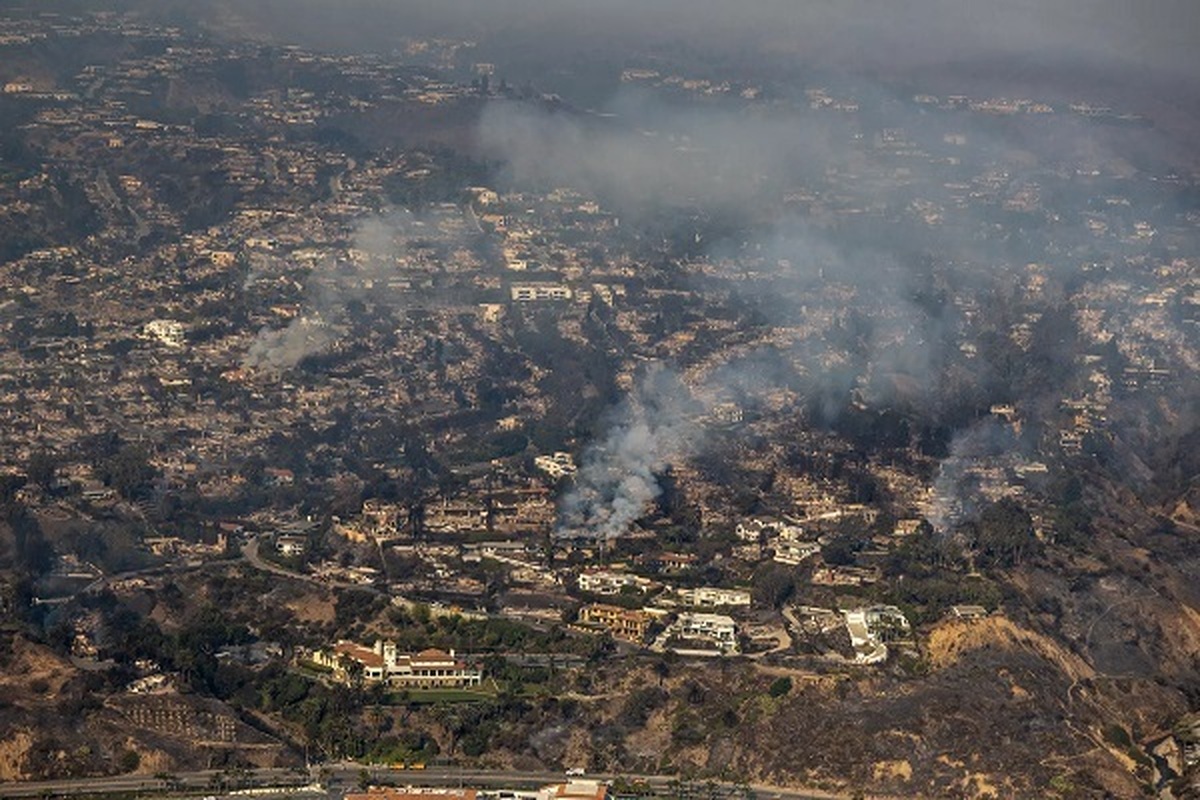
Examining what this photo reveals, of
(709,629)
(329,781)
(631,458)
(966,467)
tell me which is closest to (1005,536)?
(966,467)

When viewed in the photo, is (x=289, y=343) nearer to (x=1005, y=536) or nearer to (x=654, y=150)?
(x=1005, y=536)

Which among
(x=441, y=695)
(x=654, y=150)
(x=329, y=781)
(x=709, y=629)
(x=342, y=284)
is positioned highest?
(x=329, y=781)

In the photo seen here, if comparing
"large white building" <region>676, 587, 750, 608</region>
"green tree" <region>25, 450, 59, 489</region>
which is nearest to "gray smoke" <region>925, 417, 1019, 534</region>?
"large white building" <region>676, 587, 750, 608</region>

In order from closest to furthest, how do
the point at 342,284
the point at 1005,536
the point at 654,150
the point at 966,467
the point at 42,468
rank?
the point at 1005,536 → the point at 42,468 → the point at 966,467 → the point at 342,284 → the point at 654,150

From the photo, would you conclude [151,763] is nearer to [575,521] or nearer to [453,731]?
[453,731]

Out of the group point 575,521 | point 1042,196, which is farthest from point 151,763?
point 1042,196

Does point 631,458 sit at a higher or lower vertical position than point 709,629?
lower

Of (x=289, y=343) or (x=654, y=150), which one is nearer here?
(x=289, y=343)
